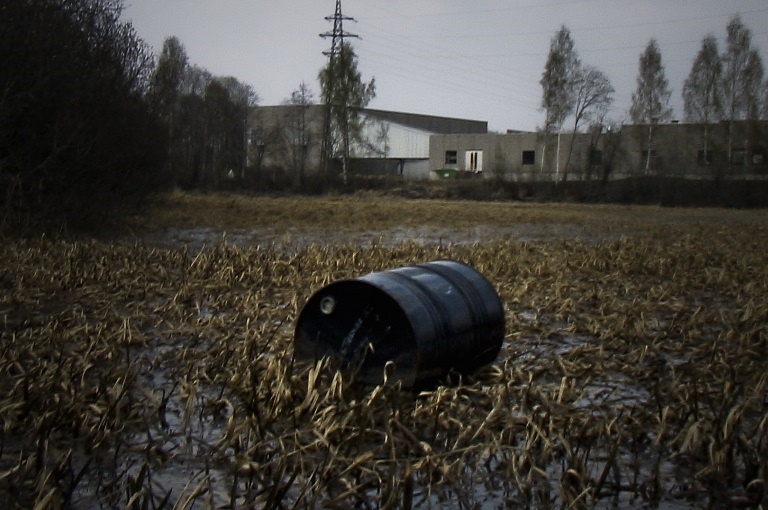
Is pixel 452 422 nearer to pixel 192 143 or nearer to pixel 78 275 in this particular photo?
pixel 78 275

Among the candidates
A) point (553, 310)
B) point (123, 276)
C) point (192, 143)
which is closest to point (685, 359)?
point (553, 310)

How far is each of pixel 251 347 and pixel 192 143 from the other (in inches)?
2229

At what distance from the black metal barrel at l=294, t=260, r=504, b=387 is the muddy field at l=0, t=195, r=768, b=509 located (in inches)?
5.9

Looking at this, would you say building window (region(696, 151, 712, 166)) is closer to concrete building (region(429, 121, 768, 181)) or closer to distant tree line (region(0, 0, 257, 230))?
concrete building (region(429, 121, 768, 181))

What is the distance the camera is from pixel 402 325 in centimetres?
533

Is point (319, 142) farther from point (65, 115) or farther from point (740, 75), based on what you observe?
point (65, 115)

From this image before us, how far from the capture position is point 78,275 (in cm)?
1052

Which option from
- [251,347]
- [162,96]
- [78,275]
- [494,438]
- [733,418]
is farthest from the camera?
[162,96]

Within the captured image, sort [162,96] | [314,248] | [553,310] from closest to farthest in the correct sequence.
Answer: [553,310] → [314,248] → [162,96]

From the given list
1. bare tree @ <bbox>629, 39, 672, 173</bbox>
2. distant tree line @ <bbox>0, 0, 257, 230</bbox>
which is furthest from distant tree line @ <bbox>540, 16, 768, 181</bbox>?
distant tree line @ <bbox>0, 0, 257, 230</bbox>

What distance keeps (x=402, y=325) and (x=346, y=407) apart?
0.75 metres

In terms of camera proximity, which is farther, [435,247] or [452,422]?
[435,247]

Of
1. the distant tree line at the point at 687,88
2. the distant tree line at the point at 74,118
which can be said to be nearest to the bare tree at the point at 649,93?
the distant tree line at the point at 687,88

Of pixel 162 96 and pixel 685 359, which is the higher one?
pixel 162 96
